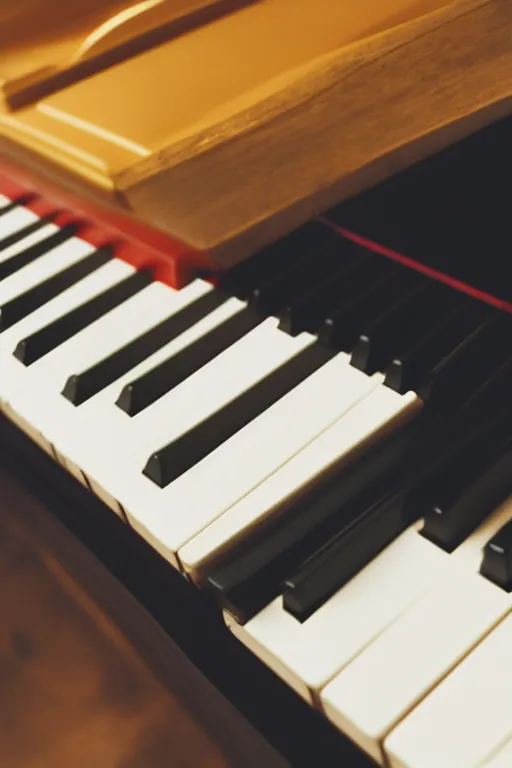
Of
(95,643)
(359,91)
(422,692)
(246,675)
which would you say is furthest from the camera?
(95,643)

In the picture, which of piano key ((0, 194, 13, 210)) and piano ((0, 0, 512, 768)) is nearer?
piano ((0, 0, 512, 768))

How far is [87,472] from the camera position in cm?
71

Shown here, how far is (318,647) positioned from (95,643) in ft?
1.69

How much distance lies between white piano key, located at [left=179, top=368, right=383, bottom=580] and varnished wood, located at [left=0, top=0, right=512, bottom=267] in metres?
0.16

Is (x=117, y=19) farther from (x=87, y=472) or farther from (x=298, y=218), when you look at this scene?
(x=87, y=472)

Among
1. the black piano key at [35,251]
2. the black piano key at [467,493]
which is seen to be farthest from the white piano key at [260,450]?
the black piano key at [35,251]

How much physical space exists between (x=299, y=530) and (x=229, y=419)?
0.47 ft

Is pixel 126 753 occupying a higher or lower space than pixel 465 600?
lower

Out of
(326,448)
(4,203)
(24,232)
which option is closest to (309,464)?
(326,448)

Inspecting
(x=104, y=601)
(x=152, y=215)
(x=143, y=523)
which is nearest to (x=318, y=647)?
(x=143, y=523)

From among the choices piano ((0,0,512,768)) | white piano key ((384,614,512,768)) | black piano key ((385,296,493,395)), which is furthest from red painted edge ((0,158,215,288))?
white piano key ((384,614,512,768))

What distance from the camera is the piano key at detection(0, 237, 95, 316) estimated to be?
99 cm

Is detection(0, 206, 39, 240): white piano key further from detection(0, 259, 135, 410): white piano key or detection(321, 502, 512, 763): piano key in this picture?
detection(321, 502, 512, 763): piano key

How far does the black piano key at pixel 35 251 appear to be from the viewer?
1.04 meters
